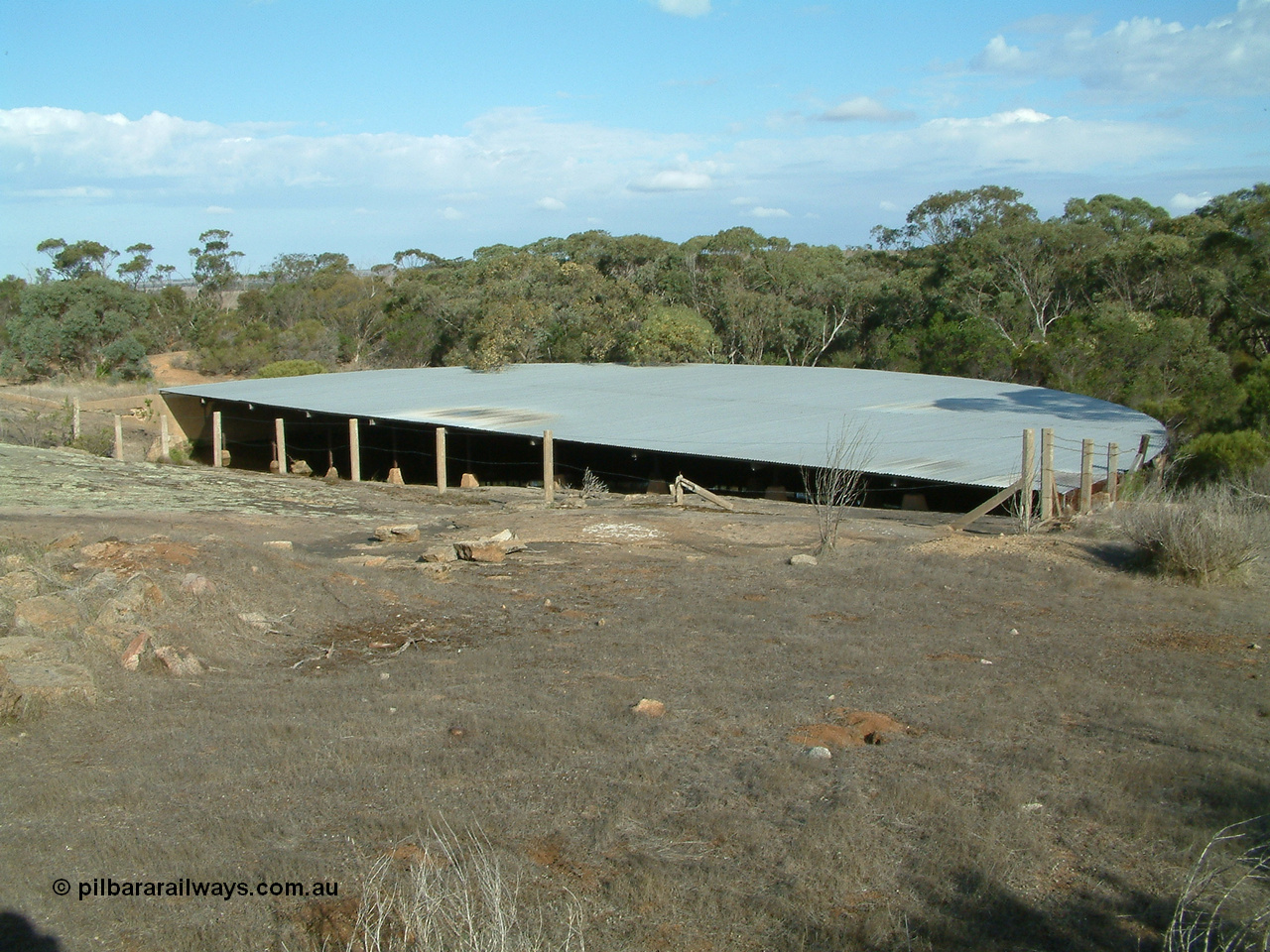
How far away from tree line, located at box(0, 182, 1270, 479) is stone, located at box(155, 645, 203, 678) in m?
23.7

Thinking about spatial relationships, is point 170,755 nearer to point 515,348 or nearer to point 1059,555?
point 1059,555

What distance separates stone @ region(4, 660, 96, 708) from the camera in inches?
263

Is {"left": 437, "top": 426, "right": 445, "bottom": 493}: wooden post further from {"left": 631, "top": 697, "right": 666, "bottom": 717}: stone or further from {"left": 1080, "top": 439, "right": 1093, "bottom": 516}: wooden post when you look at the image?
{"left": 631, "top": 697, "right": 666, "bottom": 717}: stone

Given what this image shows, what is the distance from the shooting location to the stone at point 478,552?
509 inches

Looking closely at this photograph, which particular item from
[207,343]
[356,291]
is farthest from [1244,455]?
[356,291]

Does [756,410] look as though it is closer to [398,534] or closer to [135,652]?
[398,534]

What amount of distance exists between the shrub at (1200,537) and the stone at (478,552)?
7.65 meters

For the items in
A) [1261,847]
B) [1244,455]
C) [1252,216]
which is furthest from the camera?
[1252,216]

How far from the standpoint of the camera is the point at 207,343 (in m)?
54.8

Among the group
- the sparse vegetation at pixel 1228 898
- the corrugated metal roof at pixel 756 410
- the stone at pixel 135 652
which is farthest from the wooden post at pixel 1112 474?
the stone at pixel 135 652

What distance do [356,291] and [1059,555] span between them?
5897cm

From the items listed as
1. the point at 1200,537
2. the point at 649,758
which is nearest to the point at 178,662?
the point at 649,758

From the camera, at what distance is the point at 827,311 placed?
4981 centimetres

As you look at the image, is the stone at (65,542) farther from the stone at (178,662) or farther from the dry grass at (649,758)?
the stone at (178,662)
